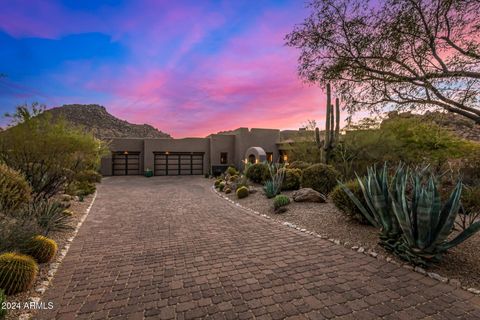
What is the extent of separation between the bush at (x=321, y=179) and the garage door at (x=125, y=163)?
68.8 feet

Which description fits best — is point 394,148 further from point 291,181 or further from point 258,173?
point 258,173

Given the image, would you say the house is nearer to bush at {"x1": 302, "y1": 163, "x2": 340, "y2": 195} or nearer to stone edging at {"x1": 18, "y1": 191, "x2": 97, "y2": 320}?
bush at {"x1": 302, "y1": 163, "x2": 340, "y2": 195}

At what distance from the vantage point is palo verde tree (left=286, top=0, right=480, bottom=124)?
16.0 ft

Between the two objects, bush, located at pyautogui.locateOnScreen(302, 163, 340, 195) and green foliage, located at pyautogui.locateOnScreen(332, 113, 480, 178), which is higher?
green foliage, located at pyautogui.locateOnScreen(332, 113, 480, 178)

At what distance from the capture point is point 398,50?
5.35 metres

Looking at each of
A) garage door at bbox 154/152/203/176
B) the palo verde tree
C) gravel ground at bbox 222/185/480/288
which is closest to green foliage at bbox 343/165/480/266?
gravel ground at bbox 222/185/480/288

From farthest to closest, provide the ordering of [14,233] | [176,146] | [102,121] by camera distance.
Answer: [102,121], [176,146], [14,233]

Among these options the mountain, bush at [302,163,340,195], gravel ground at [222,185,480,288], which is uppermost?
the mountain

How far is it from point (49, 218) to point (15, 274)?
2.94 metres

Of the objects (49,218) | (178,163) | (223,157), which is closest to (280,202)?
(49,218)

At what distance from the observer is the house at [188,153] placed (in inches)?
954

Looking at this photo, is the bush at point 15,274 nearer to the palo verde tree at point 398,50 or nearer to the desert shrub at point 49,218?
the desert shrub at point 49,218

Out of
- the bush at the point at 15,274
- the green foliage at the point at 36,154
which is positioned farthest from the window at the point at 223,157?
the bush at the point at 15,274

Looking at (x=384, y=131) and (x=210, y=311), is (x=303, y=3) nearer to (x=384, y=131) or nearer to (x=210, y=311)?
(x=210, y=311)
